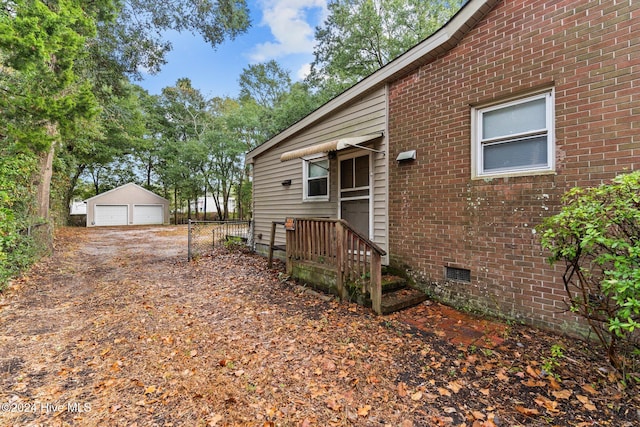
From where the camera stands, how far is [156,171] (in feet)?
97.3

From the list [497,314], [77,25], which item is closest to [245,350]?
[497,314]

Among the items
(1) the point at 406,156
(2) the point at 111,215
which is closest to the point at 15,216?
(1) the point at 406,156

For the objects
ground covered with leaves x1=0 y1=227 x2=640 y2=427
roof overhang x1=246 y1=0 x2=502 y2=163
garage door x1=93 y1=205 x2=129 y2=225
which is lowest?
ground covered with leaves x1=0 y1=227 x2=640 y2=427

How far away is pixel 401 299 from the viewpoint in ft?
14.3

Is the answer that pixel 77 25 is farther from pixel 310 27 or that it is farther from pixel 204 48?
pixel 310 27

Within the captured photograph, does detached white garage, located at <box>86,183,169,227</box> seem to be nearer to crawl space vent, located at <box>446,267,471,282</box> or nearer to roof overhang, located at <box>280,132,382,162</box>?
roof overhang, located at <box>280,132,382,162</box>

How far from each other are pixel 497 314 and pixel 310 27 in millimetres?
18710

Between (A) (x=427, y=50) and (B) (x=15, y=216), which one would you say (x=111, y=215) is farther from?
(A) (x=427, y=50)

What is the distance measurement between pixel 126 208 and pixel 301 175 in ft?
76.3

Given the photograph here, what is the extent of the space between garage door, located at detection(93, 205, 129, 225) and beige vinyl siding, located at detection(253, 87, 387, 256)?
2037cm

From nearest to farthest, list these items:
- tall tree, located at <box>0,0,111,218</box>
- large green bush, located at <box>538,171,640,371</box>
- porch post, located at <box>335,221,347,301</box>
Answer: large green bush, located at <box>538,171,640,371</box>
porch post, located at <box>335,221,347,301</box>
tall tree, located at <box>0,0,111,218</box>

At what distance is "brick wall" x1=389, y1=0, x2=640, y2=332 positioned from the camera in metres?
3.13

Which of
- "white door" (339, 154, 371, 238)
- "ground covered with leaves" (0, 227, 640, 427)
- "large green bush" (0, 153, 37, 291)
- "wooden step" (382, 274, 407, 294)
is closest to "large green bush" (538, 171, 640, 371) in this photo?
"ground covered with leaves" (0, 227, 640, 427)

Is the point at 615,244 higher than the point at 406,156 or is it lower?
lower
